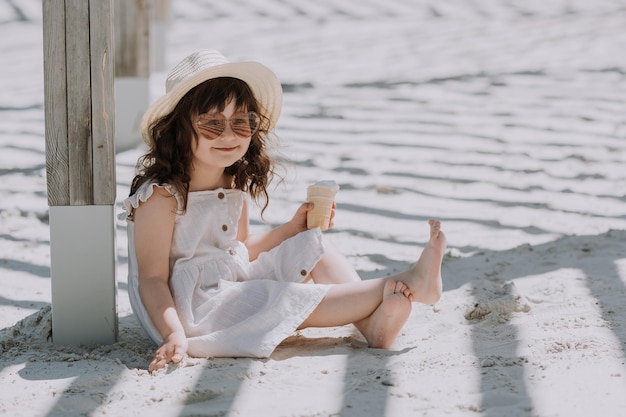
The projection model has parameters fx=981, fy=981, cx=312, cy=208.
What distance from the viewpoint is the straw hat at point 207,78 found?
2549 mm

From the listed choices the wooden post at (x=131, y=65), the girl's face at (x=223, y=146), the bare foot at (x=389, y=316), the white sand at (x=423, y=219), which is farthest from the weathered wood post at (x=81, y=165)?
the wooden post at (x=131, y=65)

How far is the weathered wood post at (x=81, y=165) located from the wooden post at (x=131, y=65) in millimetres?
2798

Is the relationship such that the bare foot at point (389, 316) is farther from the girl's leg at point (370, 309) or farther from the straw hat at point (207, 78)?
the straw hat at point (207, 78)

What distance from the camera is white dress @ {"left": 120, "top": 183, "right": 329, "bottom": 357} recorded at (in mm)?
2486

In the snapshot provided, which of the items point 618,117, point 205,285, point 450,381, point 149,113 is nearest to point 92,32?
point 149,113

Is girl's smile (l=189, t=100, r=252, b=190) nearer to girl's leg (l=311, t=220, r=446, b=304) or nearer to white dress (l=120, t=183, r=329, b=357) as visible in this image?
white dress (l=120, t=183, r=329, b=357)

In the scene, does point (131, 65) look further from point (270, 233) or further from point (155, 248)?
point (155, 248)

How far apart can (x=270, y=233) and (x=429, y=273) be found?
57 centimetres

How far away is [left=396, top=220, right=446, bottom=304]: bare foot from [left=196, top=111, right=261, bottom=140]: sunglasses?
0.54m

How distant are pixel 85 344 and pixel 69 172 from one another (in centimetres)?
46

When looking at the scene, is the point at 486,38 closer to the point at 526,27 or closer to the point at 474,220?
the point at 526,27

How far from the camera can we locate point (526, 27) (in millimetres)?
8953

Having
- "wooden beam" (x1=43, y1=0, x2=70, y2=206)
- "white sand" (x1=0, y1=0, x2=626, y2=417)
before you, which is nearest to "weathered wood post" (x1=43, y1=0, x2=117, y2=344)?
"wooden beam" (x1=43, y1=0, x2=70, y2=206)

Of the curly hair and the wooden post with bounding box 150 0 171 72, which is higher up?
the wooden post with bounding box 150 0 171 72
